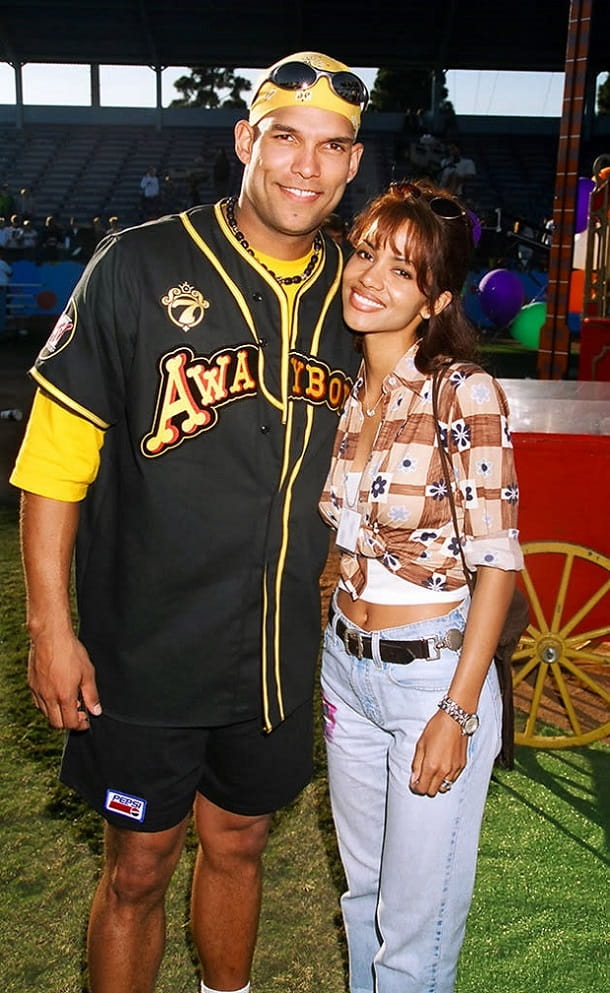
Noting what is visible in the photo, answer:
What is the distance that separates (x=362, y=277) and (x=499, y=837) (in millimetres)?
2171

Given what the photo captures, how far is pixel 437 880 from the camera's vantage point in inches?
78.2

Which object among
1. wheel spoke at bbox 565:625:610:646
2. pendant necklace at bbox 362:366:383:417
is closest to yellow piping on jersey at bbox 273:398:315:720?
pendant necklace at bbox 362:366:383:417

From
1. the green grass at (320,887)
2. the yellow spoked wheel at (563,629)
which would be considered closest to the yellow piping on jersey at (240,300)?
the green grass at (320,887)

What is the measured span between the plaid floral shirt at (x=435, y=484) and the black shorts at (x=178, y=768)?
47 centimetres

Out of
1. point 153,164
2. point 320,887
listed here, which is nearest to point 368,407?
point 320,887

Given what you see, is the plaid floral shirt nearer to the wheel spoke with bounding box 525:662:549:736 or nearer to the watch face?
the watch face

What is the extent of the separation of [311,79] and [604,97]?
42768 mm

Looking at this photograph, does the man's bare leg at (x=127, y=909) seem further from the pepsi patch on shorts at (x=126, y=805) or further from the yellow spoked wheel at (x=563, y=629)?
the yellow spoked wheel at (x=563, y=629)

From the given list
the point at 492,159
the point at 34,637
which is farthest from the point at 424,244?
the point at 492,159

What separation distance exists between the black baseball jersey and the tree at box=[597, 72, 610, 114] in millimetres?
42293

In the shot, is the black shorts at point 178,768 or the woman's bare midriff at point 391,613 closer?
the woman's bare midriff at point 391,613

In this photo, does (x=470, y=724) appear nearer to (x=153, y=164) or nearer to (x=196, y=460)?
(x=196, y=460)

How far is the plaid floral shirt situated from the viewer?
1918 millimetres

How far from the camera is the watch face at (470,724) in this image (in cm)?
194
